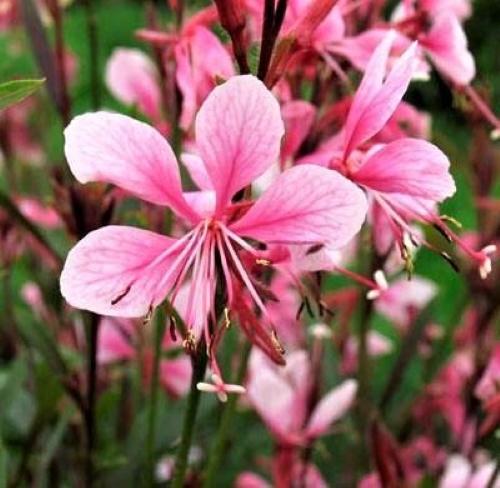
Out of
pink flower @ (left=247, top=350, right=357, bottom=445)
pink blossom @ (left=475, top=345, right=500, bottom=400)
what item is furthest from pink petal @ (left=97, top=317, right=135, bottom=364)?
pink blossom @ (left=475, top=345, right=500, bottom=400)

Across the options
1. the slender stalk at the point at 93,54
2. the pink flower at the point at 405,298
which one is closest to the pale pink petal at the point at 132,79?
the slender stalk at the point at 93,54

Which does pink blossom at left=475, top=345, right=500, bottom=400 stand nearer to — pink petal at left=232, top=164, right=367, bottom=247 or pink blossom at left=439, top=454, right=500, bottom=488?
pink blossom at left=439, top=454, right=500, bottom=488

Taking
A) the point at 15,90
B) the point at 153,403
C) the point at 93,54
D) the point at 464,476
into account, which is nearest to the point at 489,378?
the point at 464,476

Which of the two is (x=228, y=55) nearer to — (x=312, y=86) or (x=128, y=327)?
(x=312, y=86)

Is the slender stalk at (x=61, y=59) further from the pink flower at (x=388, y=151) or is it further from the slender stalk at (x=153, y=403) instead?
the pink flower at (x=388, y=151)

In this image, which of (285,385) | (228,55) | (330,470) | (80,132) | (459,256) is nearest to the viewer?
(80,132)

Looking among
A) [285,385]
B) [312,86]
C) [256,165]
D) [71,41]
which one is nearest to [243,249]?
[256,165]
